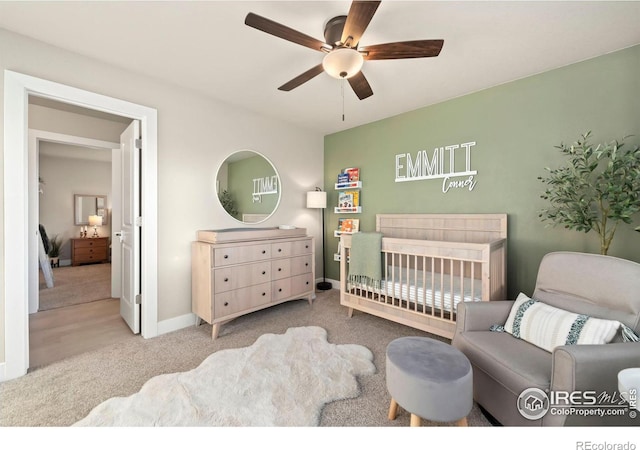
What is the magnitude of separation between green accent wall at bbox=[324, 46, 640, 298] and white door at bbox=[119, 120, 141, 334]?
9.32 ft

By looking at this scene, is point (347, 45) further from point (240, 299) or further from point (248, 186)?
point (240, 299)

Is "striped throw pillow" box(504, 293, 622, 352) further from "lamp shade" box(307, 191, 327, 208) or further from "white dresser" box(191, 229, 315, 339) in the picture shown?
"lamp shade" box(307, 191, 327, 208)

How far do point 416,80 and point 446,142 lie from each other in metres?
0.82

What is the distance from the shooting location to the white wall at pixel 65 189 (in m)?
5.87

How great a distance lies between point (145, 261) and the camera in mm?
2500

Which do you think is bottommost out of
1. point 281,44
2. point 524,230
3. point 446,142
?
point 524,230

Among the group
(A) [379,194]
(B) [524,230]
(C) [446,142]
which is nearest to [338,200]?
(A) [379,194]

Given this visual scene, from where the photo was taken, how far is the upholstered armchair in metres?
1.14

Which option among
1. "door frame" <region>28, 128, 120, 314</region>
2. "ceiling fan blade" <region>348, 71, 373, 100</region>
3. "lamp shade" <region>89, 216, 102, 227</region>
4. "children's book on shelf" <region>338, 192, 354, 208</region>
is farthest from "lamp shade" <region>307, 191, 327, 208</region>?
"lamp shade" <region>89, 216, 102, 227</region>

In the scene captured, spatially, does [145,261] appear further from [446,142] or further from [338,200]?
[446,142]

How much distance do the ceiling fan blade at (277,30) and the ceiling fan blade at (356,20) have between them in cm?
16

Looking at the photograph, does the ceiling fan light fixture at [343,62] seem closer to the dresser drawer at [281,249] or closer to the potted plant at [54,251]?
the dresser drawer at [281,249]

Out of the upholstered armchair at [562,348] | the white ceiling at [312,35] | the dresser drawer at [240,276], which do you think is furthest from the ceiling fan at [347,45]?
the dresser drawer at [240,276]

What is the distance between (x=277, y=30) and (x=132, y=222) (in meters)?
2.21
